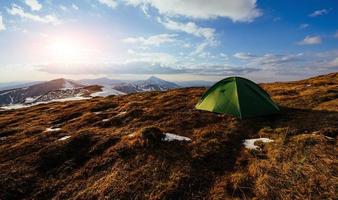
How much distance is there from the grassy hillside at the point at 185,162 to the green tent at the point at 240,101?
0.68m

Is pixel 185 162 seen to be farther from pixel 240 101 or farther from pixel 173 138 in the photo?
pixel 240 101

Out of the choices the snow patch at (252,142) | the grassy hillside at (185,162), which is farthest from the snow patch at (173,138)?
the snow patch at (252,142)

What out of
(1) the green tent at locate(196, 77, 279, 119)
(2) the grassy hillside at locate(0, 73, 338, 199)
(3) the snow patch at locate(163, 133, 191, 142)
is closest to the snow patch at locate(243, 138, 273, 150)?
(2) the grassy hillside at locate(0, 73, 338, 199)

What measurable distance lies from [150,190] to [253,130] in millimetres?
8126

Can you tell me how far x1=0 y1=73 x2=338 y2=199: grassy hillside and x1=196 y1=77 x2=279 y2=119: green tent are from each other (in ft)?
2.24

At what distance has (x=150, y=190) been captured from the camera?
7594 millimetres

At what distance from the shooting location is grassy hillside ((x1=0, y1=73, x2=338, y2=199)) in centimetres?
752

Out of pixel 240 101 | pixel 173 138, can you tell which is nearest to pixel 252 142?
pixel 173 138

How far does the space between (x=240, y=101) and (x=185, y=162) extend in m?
7.84

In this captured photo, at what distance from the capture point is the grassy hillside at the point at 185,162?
752 centimetres

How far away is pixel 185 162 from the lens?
9.34m

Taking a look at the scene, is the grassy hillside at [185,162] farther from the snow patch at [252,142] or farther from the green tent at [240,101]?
the green tent at [240,101]

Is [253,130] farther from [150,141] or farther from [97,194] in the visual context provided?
[97,194]

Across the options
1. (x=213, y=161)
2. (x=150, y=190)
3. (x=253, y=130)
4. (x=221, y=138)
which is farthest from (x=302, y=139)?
(x=150, y=190)
